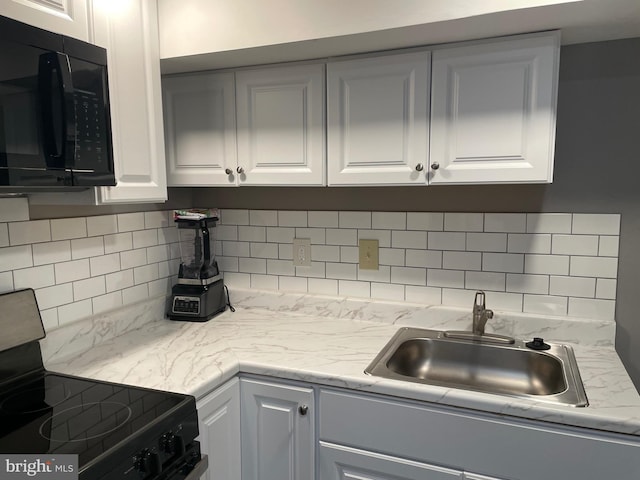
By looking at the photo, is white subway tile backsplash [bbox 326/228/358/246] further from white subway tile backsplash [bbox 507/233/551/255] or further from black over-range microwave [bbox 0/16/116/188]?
black over-range microwave [bbox 0/16/116/188]

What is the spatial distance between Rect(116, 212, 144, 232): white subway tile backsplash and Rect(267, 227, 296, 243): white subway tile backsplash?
0.57 meters

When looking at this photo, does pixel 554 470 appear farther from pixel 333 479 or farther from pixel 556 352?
pixel 333 479

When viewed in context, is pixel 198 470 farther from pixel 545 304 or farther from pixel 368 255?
pixel 545 304

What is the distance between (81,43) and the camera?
49.9 inches

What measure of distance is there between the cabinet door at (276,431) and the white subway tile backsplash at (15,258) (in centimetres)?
81

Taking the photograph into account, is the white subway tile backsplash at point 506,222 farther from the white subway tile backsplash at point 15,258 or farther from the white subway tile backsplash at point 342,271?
the white subway tile backsplash at point 15,258

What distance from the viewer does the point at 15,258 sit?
1493 millimetres

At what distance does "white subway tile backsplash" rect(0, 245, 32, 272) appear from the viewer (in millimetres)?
1458

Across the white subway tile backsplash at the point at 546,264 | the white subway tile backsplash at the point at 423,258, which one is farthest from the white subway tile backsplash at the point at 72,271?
the white subway tile backsplash at the point at 546,264

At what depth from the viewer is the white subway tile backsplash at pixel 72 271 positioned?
5.39 feet

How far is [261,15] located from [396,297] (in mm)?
1218

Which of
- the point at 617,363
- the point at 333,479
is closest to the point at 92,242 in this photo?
the point at 333,479

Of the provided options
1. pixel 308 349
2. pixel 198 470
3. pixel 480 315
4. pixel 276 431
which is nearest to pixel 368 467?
pixel 276 431

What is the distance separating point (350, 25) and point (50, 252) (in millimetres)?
1254
